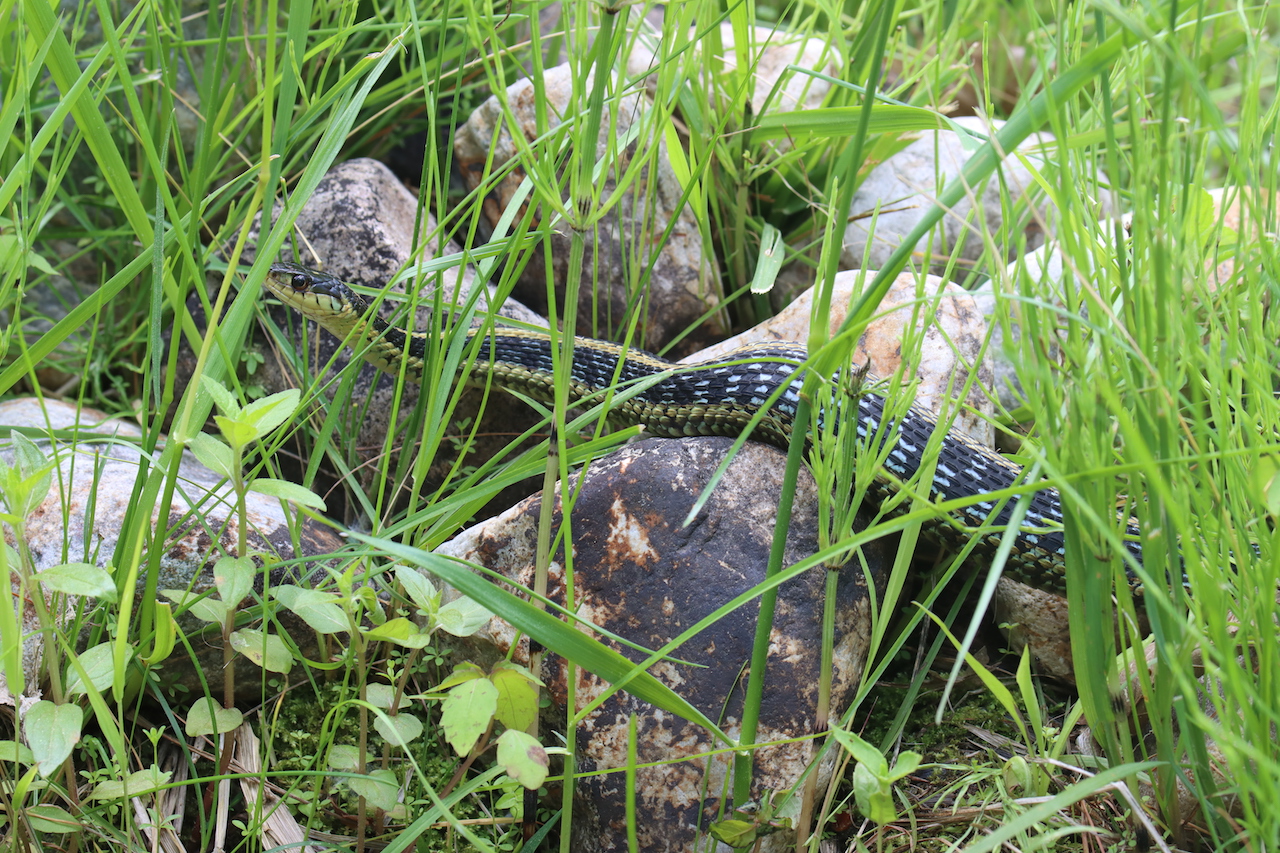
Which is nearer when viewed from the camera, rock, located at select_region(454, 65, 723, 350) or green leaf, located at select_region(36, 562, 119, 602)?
green leaf, located at select_region(36, 562, 119, 602)

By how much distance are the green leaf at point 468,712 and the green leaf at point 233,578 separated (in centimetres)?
32

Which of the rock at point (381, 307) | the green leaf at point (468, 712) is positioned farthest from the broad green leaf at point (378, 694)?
the rock at point (381, 307)

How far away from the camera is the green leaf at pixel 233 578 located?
3.71ft

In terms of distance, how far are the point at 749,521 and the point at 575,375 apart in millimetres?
690

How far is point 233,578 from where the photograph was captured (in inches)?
45.0

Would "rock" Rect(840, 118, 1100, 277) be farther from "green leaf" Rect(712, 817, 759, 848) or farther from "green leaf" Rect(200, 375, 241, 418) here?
"green leaf" Rect(200, 375, 241, 418)

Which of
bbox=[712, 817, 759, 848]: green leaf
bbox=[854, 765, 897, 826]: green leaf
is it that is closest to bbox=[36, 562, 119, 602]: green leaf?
bbox=[712, 817, 759, 848]: green leaf

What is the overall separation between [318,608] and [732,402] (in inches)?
38.0

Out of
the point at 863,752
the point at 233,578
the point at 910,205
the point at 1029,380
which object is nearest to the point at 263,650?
the point at 233,578

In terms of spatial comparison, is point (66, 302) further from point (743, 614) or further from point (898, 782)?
point (898, 782)

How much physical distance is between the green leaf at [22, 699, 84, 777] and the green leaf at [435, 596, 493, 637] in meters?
0.41

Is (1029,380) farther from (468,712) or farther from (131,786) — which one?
(131,786)

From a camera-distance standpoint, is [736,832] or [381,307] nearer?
[736,832]

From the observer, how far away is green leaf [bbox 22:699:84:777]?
100 centimetres
